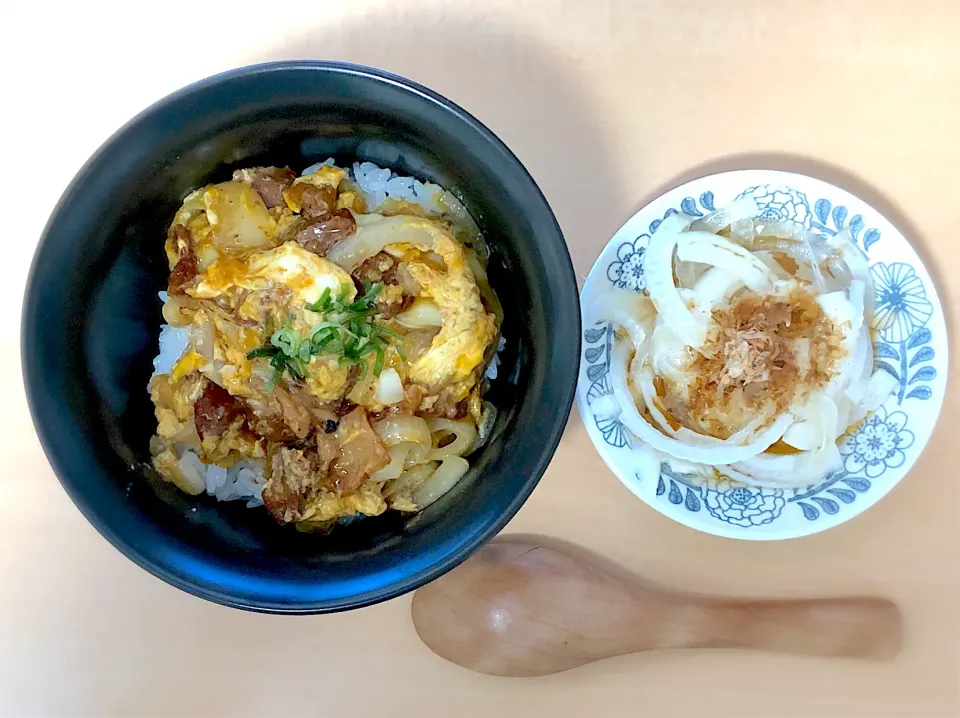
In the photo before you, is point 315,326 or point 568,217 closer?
point 315,326

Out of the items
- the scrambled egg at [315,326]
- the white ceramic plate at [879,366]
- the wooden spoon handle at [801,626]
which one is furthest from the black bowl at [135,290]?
the wooden spoon handle at [801,626]

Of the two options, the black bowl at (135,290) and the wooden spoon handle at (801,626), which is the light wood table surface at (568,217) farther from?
the black bowl at (135,290)

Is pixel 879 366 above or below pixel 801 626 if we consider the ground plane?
above

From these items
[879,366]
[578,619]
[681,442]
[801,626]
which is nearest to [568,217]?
[681,442]

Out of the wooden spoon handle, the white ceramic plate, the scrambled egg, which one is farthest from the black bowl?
the wooden spoon handle

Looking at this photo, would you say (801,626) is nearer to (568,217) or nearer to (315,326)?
(568,217)

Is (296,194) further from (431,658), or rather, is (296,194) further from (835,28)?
(835,28)
